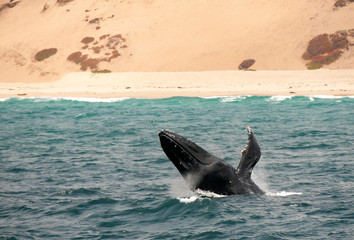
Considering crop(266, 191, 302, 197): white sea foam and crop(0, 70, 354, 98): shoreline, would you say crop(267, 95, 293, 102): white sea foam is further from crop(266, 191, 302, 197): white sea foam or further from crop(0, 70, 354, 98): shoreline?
crop(266, 191, 302, 197): white sea foam

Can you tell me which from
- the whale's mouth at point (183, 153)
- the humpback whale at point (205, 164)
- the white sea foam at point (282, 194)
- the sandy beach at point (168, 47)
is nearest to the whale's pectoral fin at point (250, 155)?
the humpback whale at point (205, 164)

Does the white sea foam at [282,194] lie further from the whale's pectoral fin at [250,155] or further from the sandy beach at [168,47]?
the sandy beach at [168,47]

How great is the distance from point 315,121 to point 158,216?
1958cm

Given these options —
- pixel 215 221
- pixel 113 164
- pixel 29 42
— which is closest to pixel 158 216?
pixel 215 221

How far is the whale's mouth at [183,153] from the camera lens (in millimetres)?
11516

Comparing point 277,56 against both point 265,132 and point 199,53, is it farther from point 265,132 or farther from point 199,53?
point 265,132

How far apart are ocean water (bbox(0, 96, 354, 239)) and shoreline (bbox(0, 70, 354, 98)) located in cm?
1135

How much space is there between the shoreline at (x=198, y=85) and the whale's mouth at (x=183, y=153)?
3293cm

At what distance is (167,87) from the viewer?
50.4 metres

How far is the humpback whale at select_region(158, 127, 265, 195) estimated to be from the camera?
11.6 m

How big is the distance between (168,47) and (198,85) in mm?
30631

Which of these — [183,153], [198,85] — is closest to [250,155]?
[183,153]

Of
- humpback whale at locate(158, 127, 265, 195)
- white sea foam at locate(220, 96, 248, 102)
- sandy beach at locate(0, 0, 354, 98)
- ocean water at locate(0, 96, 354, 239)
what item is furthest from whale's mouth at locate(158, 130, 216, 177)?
sandy beach at locate(0, 0, 354, 98)

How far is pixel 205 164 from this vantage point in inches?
472
